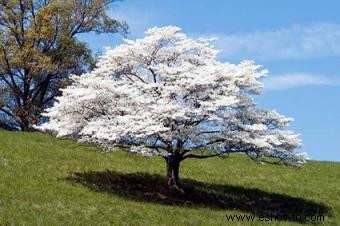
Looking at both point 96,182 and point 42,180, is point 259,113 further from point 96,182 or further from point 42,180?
point 42,180

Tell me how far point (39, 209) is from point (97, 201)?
2.89 metres

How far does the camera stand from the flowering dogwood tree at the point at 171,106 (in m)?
24.2

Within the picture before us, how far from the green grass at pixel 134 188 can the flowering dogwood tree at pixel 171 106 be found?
1.70 meters

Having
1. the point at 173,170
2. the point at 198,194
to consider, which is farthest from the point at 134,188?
the point at 198,194

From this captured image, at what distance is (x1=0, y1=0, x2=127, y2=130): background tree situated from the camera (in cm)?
5297

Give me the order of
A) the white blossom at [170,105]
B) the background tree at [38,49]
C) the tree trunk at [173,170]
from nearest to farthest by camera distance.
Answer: the white blossom at [170,105] → the tree trunk at [173,170] → the background tree at [38,49]

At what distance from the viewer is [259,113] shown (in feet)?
88.4

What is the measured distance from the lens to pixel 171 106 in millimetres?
23719

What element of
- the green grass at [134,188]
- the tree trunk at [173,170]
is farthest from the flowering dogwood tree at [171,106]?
the green grass at [134,188]

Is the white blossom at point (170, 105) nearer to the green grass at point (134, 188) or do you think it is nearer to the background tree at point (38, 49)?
the green grass at point (134, 188)

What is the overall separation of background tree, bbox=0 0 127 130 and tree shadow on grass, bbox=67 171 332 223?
26.2m

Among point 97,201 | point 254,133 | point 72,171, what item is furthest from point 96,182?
point 254,133

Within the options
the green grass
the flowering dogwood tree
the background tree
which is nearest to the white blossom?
the flowering dogwood tree

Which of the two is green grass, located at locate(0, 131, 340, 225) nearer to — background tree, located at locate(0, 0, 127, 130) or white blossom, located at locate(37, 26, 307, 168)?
white blossom, located at locate(37, 26, 307, 168)
